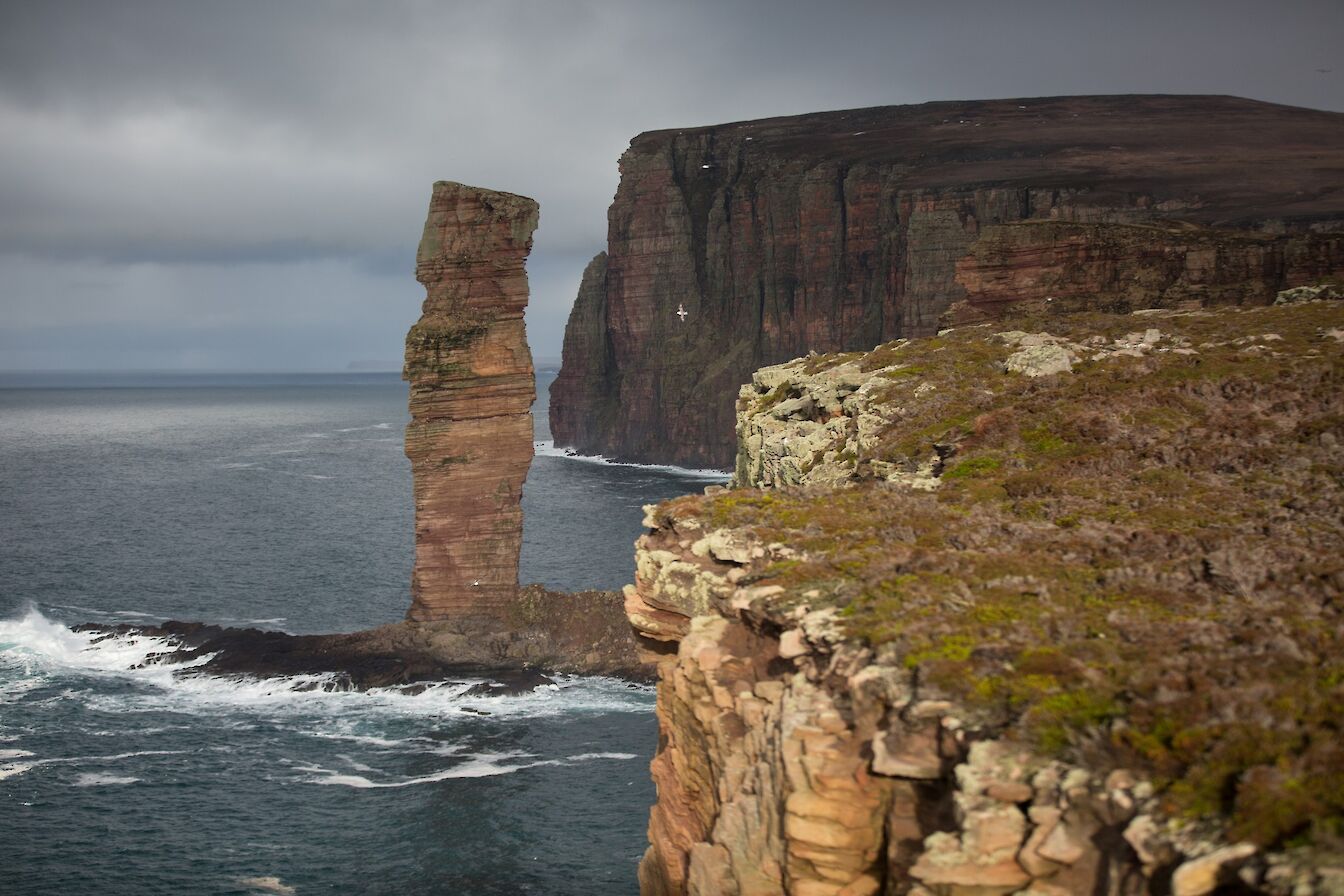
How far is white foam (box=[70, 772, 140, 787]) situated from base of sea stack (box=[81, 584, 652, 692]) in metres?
15.8

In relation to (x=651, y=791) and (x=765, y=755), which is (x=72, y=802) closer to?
(x=651, y=791)

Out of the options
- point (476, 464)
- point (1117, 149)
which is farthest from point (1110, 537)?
point (1117, 149)

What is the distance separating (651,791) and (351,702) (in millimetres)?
21294

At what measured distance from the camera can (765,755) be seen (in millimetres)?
13984

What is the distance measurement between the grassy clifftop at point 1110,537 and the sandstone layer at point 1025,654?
49 millimetres

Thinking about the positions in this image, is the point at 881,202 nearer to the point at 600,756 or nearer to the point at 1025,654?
the point at 600,756

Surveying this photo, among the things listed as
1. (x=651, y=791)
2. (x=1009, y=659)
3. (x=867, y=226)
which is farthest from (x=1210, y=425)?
(x=867, y=226)

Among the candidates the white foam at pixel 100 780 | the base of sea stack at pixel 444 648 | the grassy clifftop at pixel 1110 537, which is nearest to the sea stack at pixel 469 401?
the base of sea stack at pixel 444 648

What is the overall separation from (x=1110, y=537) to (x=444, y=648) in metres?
60.2

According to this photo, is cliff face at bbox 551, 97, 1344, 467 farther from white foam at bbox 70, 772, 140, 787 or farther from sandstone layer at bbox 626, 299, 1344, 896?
sandstone layer at bbox 626, 299, 1344, 896

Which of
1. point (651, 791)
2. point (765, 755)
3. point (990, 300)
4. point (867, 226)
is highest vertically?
point (867, 226)

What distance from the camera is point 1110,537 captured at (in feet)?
58.2

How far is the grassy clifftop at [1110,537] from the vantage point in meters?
10.9

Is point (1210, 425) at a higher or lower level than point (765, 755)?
higher
